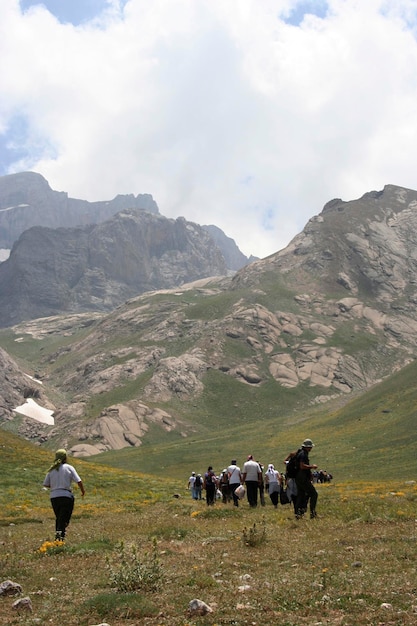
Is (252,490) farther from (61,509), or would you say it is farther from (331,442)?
(331,442)

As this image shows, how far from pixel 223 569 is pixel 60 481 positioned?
717 centimetres

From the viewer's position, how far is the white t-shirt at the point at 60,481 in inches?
738

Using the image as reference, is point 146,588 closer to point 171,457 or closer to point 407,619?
point 407,619

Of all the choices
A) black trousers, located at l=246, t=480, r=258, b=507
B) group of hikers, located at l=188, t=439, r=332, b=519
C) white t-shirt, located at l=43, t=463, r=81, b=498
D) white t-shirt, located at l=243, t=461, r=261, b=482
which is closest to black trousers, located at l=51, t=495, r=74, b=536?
white t-shirt, located at l=43, t=463, r=81, b=498

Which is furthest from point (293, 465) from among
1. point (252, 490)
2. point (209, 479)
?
point (209, 479)

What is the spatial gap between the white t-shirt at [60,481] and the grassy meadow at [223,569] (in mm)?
1533

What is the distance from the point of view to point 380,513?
70.8ft

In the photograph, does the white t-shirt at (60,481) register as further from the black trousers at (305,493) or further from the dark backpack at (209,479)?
the dark backpack at (209,479)

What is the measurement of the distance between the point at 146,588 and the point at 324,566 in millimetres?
4165

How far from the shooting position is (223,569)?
13.7m

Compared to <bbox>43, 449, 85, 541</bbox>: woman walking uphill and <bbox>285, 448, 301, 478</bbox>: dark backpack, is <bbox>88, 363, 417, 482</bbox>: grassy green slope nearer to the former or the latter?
<bbox>285, 448, 301, 478</bbox>: dark backpack

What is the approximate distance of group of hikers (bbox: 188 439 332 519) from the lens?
2222 cm

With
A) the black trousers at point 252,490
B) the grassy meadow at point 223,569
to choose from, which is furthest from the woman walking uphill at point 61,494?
the black trousers at point 252,490

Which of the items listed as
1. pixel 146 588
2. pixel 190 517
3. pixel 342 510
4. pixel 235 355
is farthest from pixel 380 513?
pixel 235 355
